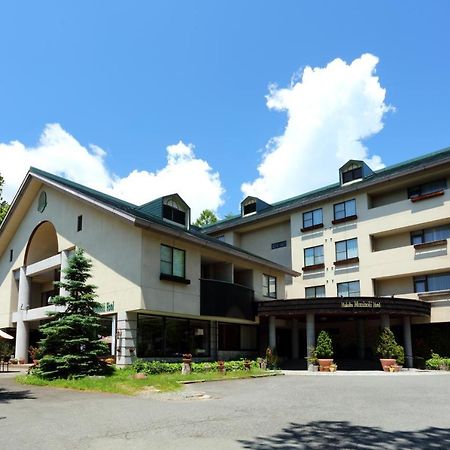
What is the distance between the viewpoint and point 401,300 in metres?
28.3

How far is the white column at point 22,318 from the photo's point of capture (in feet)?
104

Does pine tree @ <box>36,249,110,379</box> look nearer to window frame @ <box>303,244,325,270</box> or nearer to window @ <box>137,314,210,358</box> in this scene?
window @ <box>137,314,210,358</box>

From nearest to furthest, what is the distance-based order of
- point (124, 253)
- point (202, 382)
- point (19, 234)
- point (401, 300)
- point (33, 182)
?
point (202, 382), point (124, 253), point (401, 300), point (33, 182), point (19, 234)

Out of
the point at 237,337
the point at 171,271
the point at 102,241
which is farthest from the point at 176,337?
the point at 102,241

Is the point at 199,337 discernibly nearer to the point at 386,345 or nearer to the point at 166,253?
the point at 166,253

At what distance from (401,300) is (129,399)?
18.9 m

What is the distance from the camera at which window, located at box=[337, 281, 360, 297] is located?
35781 millimetres

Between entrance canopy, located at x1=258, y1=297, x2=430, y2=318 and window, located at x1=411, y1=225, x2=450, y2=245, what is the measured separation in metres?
5.65

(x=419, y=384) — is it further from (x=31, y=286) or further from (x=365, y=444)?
(x=31, y=286)

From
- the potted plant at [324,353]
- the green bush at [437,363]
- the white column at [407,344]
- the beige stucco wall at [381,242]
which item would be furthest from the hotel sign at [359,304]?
the beige stucco wall at [381,242]

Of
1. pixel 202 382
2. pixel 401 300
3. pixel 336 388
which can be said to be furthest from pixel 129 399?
pixel 401 300

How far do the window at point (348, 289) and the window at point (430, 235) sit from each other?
4994mm

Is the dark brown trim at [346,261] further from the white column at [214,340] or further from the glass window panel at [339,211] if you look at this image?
the white column at [214,340]

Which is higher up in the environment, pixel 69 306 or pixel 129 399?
pixel 69 306
